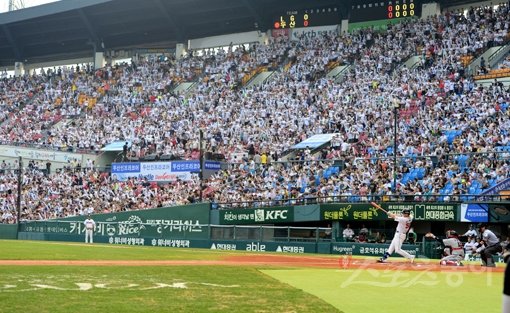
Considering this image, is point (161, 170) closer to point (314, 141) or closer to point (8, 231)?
point (8, 231)

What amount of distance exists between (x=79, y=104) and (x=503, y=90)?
3586 centimetres

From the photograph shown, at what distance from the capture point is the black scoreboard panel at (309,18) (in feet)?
186

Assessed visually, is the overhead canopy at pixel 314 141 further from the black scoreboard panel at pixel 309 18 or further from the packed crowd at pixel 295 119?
the black scoreboard panel at pixel 309 18

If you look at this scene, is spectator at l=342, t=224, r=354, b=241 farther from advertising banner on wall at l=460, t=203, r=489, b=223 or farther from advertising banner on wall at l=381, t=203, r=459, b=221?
advertising banner on wall at l=460, t=203, r=489, b=223

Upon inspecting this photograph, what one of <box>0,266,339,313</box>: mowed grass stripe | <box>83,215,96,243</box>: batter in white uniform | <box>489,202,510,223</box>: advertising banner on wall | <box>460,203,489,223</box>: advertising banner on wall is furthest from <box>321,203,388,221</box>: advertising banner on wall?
<box>0,266,339,313</box>: mowed grass stripe

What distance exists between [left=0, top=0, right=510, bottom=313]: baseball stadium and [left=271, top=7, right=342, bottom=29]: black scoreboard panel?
0.14 metres

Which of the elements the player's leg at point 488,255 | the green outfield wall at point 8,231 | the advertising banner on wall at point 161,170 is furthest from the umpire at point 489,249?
the green outfield wall at point 8,231

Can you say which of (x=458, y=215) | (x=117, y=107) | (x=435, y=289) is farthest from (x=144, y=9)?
(x=435, y=289)

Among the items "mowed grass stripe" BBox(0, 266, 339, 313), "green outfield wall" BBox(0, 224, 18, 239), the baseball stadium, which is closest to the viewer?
"mowed grass stripe" BBox(0, 266, 339, 313)

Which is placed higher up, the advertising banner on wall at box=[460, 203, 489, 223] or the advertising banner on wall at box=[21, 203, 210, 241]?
the advertising banner on wall at box=[460, 203, 489, 223]

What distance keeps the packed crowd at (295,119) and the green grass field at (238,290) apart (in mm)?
15962

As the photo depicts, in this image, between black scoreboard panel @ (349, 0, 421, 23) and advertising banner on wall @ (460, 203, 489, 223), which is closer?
advertising banner on wall @ (460, 203, 489, 223)

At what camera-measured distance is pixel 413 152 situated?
3750 cm

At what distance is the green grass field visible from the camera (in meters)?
11.4
